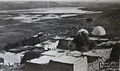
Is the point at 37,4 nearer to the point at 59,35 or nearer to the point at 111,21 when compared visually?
the point at 59,35

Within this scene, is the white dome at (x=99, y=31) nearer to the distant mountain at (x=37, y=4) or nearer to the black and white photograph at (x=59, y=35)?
the black and white photograph at (x=59, y=35)

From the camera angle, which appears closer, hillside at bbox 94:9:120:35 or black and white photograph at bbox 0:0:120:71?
black and white photograph at bbox 0:0:120:71

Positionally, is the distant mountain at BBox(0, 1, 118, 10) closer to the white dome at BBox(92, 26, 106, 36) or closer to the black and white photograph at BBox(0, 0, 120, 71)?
the black and white photograph at BBox(0, 0, 120, 71)

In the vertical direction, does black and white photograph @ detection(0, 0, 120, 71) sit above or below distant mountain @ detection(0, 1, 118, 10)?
below

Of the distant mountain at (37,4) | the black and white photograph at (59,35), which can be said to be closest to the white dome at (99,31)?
the black and white photograph at (59,35)

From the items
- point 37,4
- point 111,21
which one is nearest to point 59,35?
point 37,4

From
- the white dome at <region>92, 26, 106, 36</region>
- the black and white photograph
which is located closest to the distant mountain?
the black and white photograph

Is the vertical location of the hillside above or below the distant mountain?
below

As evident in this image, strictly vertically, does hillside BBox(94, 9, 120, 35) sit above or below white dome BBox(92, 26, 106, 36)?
above

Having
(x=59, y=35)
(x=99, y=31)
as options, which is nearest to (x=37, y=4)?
(x=59, y=35)

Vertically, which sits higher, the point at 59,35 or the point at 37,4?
the point at 37,4
